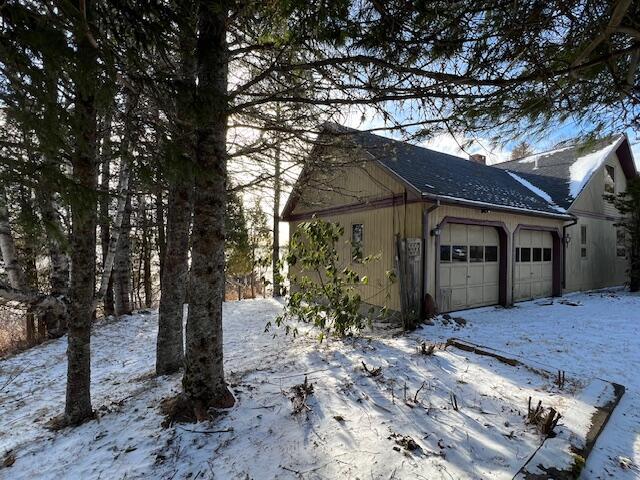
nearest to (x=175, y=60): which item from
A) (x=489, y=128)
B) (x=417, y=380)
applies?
(x=489, y=128)

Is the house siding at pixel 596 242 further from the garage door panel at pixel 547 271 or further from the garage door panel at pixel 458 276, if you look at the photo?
the garage door panel at pixel 458 276

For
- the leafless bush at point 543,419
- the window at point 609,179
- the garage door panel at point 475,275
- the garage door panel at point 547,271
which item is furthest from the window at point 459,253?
the window at point 609,179

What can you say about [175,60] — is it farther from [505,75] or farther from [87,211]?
[505,75]

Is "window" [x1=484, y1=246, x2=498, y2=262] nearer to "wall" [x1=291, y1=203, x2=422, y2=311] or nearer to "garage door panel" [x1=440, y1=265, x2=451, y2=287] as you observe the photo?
"garage door panel" [x1=440, y1=265, x2=451, y2=287]

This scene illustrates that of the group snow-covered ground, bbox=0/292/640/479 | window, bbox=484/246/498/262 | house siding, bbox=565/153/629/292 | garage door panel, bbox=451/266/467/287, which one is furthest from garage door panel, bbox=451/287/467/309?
house siding, bbox=565/153/629/292

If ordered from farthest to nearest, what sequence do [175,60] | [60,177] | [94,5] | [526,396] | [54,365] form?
1. [54,365]
2. [175,60]
3. [526,396]
4. [94,5]
5. [60,177]

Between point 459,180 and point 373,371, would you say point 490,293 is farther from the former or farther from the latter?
point 373,371

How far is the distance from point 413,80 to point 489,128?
0.90 meters

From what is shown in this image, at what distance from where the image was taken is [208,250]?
3.49 metres

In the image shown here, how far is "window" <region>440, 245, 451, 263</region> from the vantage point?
28.4ft

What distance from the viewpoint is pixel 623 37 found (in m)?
2.62

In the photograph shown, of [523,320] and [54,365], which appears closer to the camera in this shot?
[54,365]

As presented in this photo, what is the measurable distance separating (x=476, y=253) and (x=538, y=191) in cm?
596

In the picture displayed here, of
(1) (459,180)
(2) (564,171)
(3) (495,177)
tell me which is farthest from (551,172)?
(1) (459,180)
